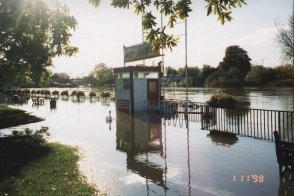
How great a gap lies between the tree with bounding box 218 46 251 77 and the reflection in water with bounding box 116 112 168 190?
318 feet

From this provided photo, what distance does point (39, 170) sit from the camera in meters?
10.2

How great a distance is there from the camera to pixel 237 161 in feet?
35.6

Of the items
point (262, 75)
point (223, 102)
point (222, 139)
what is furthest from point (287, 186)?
point (262, 75)

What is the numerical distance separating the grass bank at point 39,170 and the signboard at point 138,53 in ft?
49.6

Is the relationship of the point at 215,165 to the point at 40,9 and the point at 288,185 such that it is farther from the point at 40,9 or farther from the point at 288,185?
the point at 40,9

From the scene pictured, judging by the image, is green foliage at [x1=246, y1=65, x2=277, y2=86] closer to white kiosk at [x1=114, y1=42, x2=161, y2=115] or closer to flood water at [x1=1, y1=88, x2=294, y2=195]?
white kiosk at [x1=114, y1=42, x2=161, y2=115]

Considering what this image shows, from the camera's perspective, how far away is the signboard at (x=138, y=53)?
1098 inches

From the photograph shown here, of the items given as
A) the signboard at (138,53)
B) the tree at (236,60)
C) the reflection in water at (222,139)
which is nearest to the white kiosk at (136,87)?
the signboard at (138,53)

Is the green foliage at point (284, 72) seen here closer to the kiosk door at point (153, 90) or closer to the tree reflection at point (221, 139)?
the kiosk door at point (153, 90)

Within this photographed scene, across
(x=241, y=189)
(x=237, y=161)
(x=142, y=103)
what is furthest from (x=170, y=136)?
(x=142, y=103)

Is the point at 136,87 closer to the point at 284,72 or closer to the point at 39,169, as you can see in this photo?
the point at 39,169

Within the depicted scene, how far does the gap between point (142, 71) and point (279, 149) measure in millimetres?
20526
